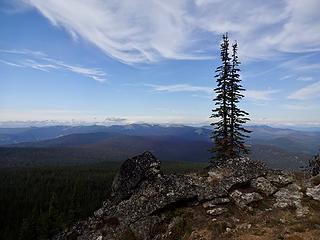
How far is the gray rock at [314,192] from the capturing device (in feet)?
74.0

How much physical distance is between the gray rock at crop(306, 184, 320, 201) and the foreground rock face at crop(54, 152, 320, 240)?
7 centimetres

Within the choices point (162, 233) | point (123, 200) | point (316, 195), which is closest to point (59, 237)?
point (123, 200)

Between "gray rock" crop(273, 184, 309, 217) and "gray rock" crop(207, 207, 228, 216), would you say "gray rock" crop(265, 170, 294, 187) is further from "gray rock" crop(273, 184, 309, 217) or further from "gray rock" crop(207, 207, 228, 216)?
"gray rock" crop(207, 207, 228, 216)

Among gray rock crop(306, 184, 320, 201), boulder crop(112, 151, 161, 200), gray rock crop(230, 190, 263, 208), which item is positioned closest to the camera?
gray rock crop(230, 190, 263, 208)

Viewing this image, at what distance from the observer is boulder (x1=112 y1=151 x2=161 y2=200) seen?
2456cm

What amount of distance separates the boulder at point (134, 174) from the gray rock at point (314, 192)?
10.9 metres

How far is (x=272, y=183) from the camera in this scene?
25078mm

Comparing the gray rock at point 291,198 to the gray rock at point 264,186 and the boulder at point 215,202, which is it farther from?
the boulder at point 215,202

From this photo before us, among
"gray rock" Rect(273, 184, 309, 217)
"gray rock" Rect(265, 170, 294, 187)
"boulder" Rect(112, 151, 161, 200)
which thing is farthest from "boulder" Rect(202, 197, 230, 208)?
"gray rock" Rect(265, 170, 294, 187)

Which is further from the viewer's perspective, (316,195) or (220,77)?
(220,77)

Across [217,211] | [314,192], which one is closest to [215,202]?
[217,211]

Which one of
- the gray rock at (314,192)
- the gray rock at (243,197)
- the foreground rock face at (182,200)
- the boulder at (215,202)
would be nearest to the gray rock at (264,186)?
the foreground rock face at (182,200)

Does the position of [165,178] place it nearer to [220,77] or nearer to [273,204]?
[273,204]

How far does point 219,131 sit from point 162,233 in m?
30.0
